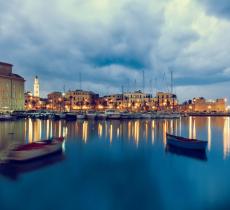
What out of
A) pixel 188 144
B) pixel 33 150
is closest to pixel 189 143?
pixel 188 144

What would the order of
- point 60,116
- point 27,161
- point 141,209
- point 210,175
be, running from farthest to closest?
point 60,116, point 27,161, point 210,175, point 141,209

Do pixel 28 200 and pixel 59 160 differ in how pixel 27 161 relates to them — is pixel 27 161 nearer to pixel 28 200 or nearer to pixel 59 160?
pixel 59 160

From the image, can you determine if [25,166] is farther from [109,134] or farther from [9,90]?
[9,90]

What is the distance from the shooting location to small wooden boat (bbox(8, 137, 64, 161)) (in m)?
30.5

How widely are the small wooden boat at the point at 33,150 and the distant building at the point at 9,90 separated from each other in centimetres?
11754

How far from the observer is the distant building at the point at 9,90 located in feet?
488

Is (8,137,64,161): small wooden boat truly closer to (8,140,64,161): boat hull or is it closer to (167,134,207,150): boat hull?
(8,140,64,161): boat hull

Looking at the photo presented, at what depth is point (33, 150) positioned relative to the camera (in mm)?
31641

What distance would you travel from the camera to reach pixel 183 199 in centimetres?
2197

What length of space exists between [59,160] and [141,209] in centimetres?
1598

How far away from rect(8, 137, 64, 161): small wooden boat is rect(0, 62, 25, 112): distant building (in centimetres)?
11754

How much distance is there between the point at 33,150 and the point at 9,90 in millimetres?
130083

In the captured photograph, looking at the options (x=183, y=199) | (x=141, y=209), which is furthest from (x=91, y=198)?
(x=183, y=199)

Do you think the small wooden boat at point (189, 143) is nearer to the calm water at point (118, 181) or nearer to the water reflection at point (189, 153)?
the water reflection at point (189, 153)
